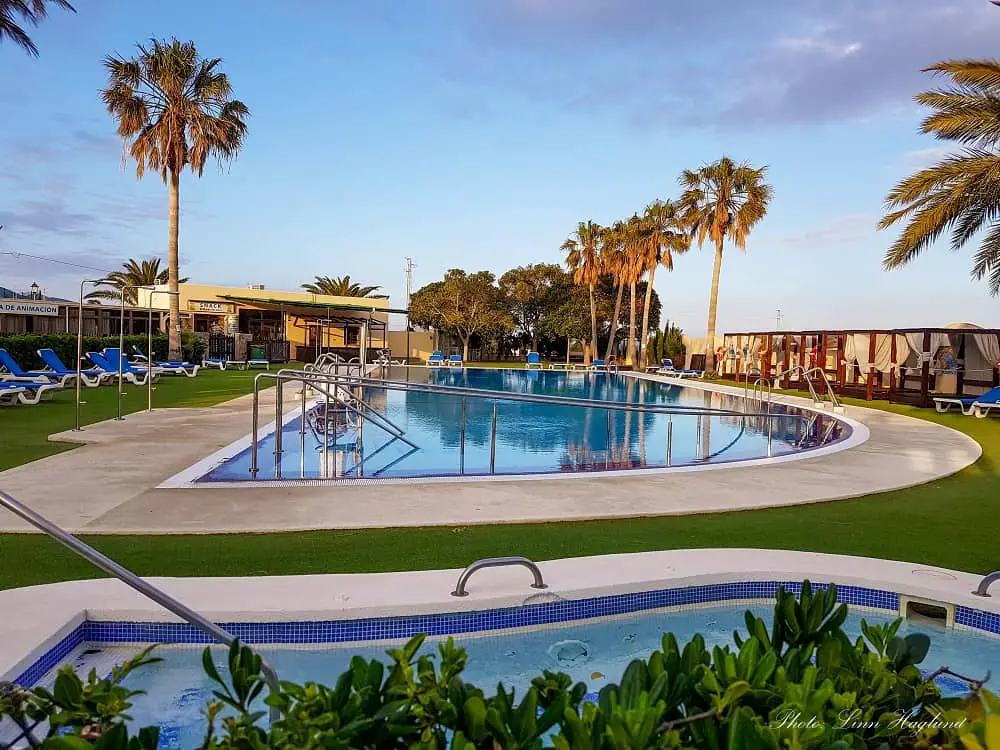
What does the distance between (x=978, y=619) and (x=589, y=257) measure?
119ft

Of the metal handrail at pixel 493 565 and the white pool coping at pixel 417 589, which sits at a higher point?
the metal handrail at pixel 493 565

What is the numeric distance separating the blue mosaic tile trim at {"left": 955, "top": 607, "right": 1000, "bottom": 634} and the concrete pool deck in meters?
2.52

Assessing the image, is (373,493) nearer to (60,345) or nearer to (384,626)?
(384,626)

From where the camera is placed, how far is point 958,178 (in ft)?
43.9

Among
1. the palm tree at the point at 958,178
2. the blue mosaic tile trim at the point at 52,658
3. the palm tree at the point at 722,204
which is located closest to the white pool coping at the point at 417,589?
the blue mosaic tile trim at the point at 52,658

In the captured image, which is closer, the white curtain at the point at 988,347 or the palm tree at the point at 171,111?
the white curtain at the point at 988,347

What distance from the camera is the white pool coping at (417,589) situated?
356 cm

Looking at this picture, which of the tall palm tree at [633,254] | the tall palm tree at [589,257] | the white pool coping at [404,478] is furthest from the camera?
the tall palm tree at [589,257]

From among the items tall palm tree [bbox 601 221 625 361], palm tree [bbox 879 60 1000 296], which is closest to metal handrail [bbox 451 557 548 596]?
palm tree [bbox 879 60 1000 296]

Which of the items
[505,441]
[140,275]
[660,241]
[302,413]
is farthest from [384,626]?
[140,275]

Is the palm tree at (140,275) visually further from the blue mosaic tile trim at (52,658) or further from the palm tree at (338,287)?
the blue mosaic tile trim at (52,658)

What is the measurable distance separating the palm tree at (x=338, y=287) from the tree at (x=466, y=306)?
11.4 metres

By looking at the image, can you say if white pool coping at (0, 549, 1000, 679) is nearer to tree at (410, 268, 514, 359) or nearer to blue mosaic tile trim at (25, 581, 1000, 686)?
blue mosaic tile trim at (25, 581, 1000, 686)

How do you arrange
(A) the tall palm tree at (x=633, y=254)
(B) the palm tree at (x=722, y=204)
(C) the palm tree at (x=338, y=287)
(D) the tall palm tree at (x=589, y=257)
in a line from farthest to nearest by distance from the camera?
(C) the palm tree at (x=338, y=287)
(D) the tall palm tree at (x=589, y=257)
(A) the tall palm tree at (x=633, y=254)
(B) the palm tree at (x=722, y=204)
